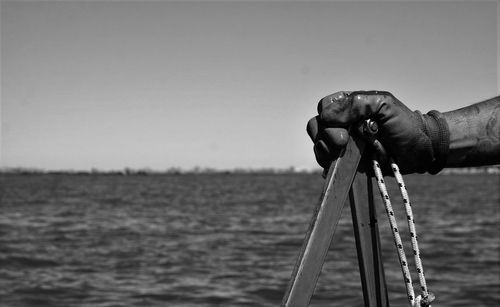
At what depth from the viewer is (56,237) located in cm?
2609

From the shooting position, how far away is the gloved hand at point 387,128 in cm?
229

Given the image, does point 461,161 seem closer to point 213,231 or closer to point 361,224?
point 361,224

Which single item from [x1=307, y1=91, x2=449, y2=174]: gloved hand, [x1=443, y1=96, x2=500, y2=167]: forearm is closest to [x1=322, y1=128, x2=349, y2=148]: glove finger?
[x1=307, y1=91, x2=449, y2=174]: gloved hand

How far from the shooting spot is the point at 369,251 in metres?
2.44

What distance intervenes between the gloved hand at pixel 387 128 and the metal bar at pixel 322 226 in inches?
2.4

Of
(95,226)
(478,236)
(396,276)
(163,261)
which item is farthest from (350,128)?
(95,226)

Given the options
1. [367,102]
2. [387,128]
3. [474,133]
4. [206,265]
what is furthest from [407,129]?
[206,265]

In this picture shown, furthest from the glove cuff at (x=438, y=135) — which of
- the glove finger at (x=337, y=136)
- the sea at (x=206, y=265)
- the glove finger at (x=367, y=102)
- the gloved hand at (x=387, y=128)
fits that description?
the sea at (x=206, y=265)

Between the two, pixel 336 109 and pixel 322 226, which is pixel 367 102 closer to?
pixel 336 109

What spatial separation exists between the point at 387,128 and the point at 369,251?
0.46m

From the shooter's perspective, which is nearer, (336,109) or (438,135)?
(336,109)

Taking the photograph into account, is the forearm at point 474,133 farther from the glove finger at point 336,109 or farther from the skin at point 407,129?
the glove finger at point 336,109

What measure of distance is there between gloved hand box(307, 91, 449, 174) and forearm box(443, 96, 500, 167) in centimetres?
5

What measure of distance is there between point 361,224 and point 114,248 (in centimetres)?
1981
